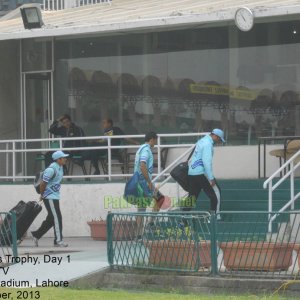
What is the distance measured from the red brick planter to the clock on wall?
5558 mm

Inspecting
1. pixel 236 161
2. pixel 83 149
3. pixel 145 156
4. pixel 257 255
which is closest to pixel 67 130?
pixel 83 149

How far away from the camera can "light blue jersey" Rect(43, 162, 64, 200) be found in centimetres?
1664

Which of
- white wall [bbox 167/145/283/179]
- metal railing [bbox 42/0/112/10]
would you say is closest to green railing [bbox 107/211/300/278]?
white wall [bbox 167/145/283/179]

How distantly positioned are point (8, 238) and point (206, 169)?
346 cm

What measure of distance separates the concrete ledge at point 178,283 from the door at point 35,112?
1048 centimetres

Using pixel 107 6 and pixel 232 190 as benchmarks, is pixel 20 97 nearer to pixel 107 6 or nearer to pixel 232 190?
pixel 107 6

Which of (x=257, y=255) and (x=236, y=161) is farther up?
(x=236, y=161)

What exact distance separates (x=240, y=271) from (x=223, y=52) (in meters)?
9.31

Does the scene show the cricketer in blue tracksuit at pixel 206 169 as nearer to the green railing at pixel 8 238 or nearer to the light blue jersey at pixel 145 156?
the light blue jersey at pixel 145 156

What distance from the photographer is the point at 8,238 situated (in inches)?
580

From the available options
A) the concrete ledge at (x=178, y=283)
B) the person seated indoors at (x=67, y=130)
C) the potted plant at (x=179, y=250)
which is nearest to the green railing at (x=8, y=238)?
the concrete ledge at (x=178, y=283)

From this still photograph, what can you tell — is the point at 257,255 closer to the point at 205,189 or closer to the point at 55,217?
the point at 205,189

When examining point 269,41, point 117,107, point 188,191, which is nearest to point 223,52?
point 269,41

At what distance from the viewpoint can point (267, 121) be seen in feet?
66.7
